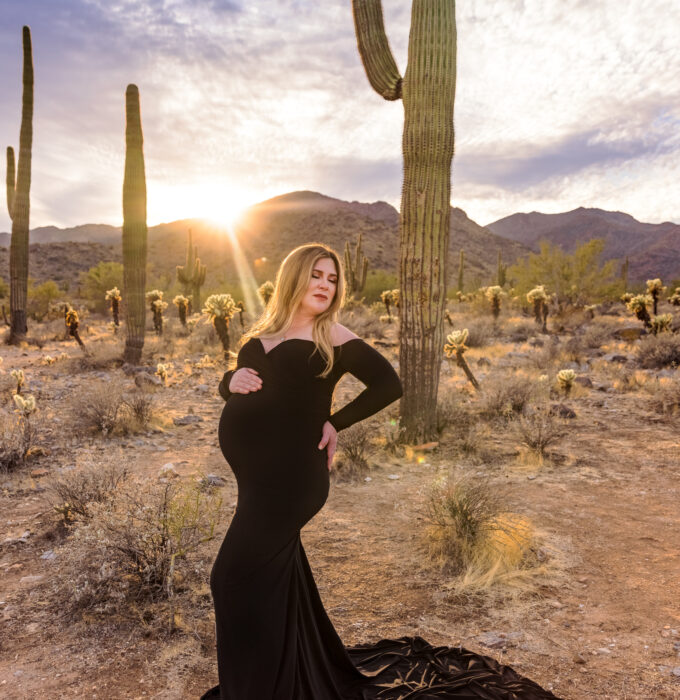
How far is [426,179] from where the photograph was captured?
6301mm

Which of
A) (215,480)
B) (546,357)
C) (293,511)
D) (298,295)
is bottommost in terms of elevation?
(215,480)

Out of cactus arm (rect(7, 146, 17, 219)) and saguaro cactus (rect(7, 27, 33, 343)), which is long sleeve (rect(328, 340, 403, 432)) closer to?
saguaro cactus (rect(7, 27, 33, 343))

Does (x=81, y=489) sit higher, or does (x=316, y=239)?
(x=316, y=239)

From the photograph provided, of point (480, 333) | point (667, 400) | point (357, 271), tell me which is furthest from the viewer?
point (357, 271)

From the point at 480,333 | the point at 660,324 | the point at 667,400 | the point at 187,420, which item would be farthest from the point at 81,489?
the point at 660,324

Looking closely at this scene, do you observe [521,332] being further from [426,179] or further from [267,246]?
[267,246]

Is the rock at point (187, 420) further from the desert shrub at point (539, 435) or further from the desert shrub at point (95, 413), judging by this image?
the desert shrub at point (539, 435)

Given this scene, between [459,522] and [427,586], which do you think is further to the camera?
[459,522]

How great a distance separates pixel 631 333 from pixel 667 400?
26.3 feet

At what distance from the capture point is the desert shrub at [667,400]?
26.0ft

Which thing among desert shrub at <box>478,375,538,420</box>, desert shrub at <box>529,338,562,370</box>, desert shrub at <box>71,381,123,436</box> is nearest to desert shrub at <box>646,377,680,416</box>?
desert shrub at <box>478,375,538,420</box>

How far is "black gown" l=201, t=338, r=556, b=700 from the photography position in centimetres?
208

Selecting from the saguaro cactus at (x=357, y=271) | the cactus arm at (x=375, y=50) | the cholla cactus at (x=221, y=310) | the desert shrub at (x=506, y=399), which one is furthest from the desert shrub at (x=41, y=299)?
the desert shrub at (x=506, y=399)

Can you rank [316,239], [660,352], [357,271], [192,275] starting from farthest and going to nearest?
1. [316,239]
2. [192,275]
3. [357,271]
4. [660,352]
